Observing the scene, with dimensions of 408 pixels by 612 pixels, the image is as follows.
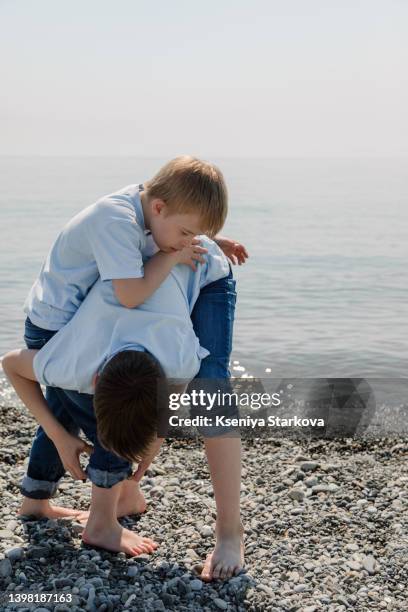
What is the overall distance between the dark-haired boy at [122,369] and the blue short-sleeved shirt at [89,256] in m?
0.11

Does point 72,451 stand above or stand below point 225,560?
above

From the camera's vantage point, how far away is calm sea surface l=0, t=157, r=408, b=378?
9516 mm

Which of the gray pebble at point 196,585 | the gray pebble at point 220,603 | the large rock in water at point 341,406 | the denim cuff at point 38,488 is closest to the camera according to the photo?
the gray pebble at point 220,603

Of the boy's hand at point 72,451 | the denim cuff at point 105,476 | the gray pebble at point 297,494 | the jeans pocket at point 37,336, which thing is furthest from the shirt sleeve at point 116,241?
the gray pebble at point 297,494

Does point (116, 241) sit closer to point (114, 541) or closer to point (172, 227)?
point (172, 227)

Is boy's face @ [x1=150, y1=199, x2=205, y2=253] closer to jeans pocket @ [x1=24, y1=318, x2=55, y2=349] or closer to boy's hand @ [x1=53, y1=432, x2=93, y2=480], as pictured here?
jeans pocket @ [x1=24, y1=318, x2=55, y2=349]

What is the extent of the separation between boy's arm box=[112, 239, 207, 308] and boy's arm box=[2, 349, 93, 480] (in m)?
0.52

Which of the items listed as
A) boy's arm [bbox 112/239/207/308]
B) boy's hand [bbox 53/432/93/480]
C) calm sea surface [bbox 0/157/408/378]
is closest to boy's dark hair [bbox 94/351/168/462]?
boy's arm [bbox 112/239/207/308]

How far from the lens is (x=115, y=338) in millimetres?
3672

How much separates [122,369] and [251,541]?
122cm

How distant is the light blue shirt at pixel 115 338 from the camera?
12.0 feet

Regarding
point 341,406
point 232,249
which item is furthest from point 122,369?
point 341,406

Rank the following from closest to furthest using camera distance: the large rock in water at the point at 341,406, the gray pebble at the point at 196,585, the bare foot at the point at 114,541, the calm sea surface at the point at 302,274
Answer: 1. the gray pebble at the point at 196,585
2. the bare foot at the point at 114,541
3. the large rock in water at the point at 341,406
4. the calm sea surface at the point at 302,274

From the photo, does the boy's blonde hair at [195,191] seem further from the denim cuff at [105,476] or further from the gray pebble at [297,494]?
the gray pebble at [297,494]
